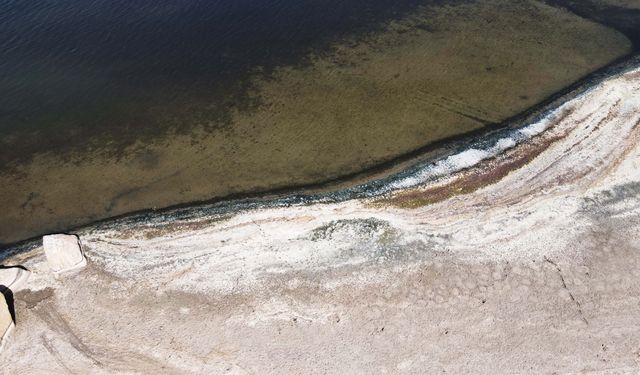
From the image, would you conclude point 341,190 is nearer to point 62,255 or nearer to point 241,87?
point 241,87

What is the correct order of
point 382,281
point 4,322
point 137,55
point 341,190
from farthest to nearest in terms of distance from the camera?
point 137,55, point 341,190, point 382,281, point 4,322

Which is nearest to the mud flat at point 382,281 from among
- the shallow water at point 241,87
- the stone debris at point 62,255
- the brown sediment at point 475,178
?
the brown sediment at point 475,178

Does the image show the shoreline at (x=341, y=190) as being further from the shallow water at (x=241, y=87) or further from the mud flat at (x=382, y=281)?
the shallow water at (x=241, y=87)

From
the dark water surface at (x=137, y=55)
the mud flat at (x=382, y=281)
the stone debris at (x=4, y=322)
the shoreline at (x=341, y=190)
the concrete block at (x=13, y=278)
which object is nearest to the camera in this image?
the mud flat at (x=382, y=281)

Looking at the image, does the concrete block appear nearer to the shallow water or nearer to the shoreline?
the shoreline

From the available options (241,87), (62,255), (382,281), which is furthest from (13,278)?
(241,87)

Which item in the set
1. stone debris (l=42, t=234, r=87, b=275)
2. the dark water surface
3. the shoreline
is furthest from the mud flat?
the dark water surface

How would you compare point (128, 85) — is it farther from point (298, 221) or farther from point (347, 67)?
point (298, 221)
